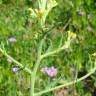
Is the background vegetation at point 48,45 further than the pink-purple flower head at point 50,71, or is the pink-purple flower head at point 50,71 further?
the pink-purple flower head at point 50,71

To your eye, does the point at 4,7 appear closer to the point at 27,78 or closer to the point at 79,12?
the point at 79,12

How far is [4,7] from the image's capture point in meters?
4.39

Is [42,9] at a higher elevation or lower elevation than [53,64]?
higher

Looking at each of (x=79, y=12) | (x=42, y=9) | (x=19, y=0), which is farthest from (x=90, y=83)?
(x=42, y=9)

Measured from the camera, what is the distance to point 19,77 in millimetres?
3309

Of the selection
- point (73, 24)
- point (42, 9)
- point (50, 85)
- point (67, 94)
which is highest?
point (42, 9)

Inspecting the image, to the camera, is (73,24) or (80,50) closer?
(80,50)

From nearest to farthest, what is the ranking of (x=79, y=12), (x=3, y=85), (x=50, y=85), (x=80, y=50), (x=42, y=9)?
(x=42, y=9)
(x=50, y=85)
(x=3, y=85)
(x=80, y=50)
(x=79, y=12)

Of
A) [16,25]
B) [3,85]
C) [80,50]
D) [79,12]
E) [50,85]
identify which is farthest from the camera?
[79,12]

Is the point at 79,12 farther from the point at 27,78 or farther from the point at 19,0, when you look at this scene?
the point at 27,78

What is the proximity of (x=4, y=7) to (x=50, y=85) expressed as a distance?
250 cm

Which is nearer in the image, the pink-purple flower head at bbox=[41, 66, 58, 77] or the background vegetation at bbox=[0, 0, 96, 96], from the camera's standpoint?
the background vegetation at bbox=[0, 0, 96, 96]

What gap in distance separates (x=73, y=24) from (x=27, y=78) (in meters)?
1.06

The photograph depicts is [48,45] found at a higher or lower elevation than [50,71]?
higher
